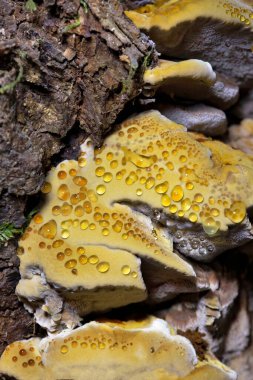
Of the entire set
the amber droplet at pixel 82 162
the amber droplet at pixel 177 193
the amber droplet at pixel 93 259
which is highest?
the amber droplet at pixel 177 193

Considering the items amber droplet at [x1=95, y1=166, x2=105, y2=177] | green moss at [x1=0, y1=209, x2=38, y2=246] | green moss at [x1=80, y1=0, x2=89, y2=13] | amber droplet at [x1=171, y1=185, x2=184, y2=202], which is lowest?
green moss at [x1=0, y1=209, x2=38, y2=246]

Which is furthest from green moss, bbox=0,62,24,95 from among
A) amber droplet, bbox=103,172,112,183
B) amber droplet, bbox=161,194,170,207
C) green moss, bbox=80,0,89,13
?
amber droplet, bbox=161,194,170,207

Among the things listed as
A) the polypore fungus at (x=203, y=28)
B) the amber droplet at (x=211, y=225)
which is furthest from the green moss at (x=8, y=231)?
the polypore fungus at (x=203, y=28)

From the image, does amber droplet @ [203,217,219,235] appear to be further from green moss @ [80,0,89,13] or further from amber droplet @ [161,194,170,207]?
green moss @ [80,0,89,13]

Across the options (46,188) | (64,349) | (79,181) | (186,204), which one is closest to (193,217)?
(186,204)

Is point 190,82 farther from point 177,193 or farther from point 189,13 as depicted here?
point 177,193

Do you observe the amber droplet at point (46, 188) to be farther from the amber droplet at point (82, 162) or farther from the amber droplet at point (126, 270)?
the amber droplet at point (126, 270)
